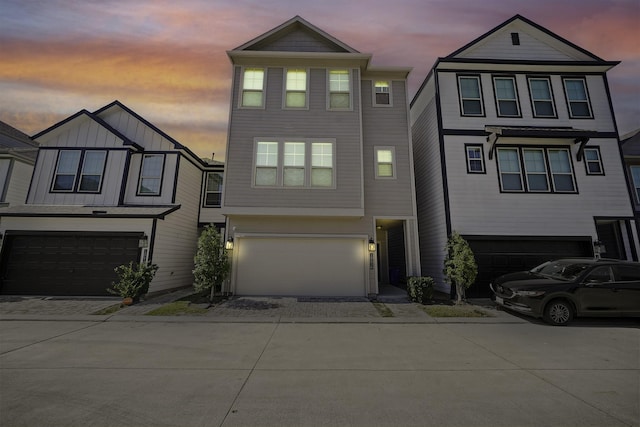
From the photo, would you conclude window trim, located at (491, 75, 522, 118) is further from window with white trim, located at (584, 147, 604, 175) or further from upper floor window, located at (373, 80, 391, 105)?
upper floor window, located at (373, 80, 391, 105)

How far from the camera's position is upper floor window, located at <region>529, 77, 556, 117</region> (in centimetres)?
1220

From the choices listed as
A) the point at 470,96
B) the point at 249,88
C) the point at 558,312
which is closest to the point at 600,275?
the point at 558,312

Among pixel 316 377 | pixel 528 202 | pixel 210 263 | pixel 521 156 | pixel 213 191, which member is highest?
pixel 521 156

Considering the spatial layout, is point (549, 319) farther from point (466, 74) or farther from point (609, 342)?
point (466, 74)

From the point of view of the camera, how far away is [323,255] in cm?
1110

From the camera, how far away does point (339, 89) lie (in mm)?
11938

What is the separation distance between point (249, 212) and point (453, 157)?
909cm

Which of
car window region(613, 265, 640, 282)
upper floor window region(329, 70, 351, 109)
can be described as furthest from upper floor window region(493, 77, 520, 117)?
car window region(613, 265, 640, 282)

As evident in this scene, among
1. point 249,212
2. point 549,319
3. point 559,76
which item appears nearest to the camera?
point 549,319

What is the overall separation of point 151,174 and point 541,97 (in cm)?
1882

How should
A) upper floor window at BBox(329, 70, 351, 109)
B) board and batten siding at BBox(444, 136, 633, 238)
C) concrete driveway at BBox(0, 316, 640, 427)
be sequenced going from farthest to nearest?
upper floor window at BBox(329, 70, 351, 109)
board and batten siding at BBox(444, 136, 633, 238)
concrete driveway at BBox(0, 316, 640, 427)

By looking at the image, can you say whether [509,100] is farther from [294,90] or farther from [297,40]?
[297,40]

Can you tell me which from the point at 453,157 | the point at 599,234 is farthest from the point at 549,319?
the point at 599,234

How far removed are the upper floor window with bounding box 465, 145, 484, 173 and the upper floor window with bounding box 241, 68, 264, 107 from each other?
30.8ft
